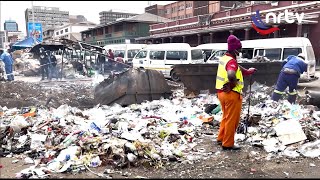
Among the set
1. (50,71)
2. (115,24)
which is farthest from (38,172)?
(115,24)

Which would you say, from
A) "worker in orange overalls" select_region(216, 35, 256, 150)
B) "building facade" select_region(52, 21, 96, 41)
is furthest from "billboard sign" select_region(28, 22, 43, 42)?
"building facade" select_region(52, 21, 96, 41)

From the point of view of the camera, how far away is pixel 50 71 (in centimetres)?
1478

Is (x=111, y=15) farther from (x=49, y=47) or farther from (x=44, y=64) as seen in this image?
(x=49, y=47)


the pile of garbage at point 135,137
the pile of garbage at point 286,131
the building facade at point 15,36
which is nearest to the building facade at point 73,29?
the building facade at point 15,36

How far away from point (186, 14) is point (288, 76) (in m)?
49.8

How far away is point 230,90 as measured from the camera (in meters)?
4.19

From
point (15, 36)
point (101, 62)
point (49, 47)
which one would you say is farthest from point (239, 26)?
point (15, 36)

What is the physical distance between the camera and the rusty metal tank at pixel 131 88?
7648 mm

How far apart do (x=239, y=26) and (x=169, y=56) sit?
1183 centimetres

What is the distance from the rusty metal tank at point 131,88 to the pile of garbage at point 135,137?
1031mm

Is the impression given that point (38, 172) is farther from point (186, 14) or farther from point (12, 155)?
point (186, 14)

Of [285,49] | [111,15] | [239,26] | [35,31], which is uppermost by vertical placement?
[111,15]

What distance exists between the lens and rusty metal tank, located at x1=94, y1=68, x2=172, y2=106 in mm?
7648

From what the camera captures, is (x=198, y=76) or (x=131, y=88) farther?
(x=198, y=76)
